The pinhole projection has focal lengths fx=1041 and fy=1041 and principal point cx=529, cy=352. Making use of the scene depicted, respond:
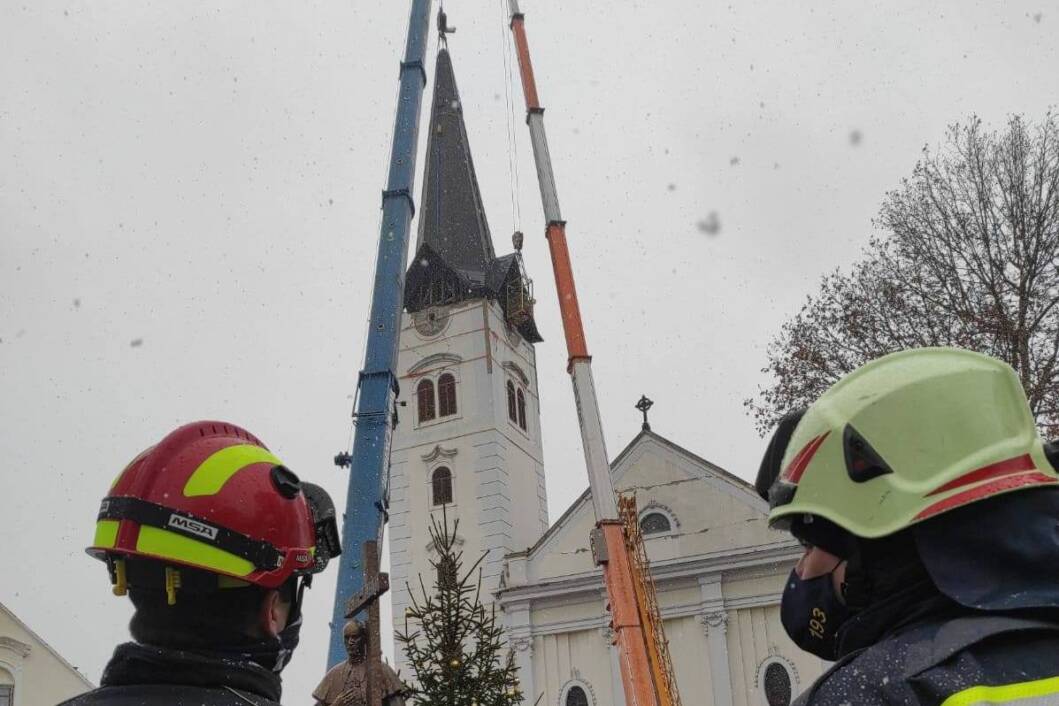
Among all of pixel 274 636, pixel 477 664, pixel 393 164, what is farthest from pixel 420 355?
pixel 274 636

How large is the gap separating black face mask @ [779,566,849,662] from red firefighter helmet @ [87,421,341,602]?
1.12 meters

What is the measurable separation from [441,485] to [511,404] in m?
4.55

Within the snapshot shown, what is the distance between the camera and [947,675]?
142 cm

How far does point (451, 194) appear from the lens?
4288 cm

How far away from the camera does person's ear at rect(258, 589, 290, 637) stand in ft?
7.50

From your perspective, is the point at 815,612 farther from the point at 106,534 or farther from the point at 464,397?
the point at 464,397

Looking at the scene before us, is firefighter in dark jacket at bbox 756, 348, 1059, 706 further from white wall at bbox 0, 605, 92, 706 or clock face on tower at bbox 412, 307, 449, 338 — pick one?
clock face on tower at bbox 412, 307, 449, 338

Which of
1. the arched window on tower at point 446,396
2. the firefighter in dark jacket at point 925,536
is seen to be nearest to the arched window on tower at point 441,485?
the arched window on tower at point 446,396

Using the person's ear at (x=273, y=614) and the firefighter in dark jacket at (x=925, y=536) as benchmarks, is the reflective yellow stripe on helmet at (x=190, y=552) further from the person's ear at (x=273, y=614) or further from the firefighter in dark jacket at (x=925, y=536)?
the firefighter in dark jacket at (x=925, y=536)

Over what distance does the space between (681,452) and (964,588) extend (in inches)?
1081

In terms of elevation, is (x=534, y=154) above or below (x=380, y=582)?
above

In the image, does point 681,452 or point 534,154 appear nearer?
point 534,154

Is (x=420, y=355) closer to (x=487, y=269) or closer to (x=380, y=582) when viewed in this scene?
(x=487, y=269)

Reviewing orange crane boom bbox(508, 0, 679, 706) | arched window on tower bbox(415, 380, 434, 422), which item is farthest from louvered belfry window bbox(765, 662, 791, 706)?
arched window on tower bbox(415, 380, 434, 422)
